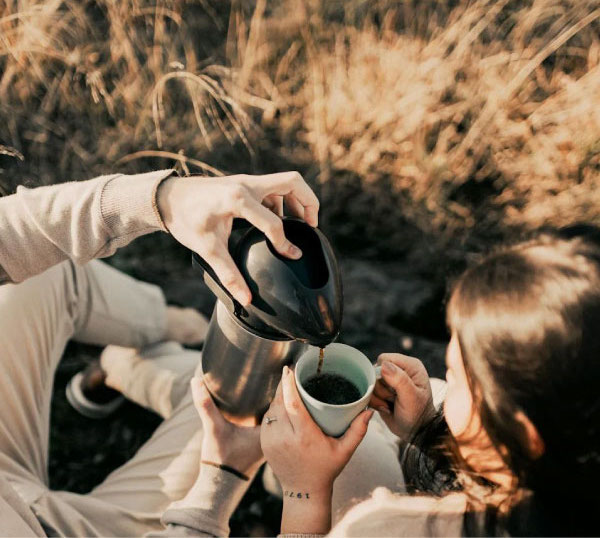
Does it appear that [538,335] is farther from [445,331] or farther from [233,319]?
[445,331]

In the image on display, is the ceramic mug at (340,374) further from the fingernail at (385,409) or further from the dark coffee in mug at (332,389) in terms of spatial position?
the fingernail at (385,409)

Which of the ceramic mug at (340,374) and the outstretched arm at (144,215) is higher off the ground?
the outstretched arm at (144,215)

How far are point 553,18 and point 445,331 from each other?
130cm

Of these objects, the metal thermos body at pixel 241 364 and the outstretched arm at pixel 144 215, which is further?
the metal thermos body at pixel 241 364

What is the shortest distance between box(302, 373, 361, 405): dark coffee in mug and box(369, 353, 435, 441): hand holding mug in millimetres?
77

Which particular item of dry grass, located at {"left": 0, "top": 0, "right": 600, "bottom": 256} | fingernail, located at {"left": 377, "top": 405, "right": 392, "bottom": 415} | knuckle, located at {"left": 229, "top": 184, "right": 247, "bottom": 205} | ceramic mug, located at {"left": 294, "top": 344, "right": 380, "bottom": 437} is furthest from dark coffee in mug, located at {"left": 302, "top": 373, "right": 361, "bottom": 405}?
dry grass, located at {"left": 0, "top": 0, "right": 600, "bottom": 256}

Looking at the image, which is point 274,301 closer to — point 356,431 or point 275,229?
point 275,229

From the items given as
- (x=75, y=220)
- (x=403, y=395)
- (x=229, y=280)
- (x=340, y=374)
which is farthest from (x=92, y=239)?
(x=403, y=395)

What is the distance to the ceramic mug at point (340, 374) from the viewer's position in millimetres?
940

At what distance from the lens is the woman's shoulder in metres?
0.86

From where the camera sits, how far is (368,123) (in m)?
2.01

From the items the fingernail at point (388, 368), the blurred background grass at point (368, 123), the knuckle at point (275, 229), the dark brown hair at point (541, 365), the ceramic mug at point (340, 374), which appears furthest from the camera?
the blurred background grass at point (368, 123)

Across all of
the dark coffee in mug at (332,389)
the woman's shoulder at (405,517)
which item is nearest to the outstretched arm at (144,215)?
the dark coffee in mug at (332,389)

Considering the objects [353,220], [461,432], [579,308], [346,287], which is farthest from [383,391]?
[353,220]
